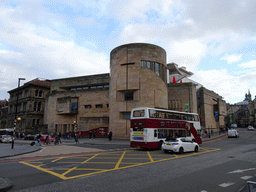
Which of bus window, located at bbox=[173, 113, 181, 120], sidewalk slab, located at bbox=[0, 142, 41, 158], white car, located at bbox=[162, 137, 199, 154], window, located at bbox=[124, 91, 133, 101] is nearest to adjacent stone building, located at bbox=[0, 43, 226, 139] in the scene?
window, located at bbox=[124, 91, 133, 101]

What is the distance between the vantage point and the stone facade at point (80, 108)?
42000 millimetres

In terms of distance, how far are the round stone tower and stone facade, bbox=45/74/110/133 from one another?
7.91m

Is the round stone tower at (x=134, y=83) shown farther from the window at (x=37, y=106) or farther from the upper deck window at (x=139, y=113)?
the window at (x=37, y=106)

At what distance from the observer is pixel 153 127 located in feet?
60.8

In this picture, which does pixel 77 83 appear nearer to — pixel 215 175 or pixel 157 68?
pixel 157 68

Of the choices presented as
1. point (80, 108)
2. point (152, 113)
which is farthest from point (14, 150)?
point (80, 108)

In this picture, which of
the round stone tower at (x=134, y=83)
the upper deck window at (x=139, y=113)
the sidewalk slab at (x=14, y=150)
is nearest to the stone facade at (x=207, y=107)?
the round stone tower at (x=134, y=83)

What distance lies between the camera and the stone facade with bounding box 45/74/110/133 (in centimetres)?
4200

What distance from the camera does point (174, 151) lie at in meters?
15.6

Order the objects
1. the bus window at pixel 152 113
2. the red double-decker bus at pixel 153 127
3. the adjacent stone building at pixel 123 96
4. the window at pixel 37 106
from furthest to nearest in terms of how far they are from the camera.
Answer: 1. the window at pixel 37 106
2. the adjacent stone building at pixel 123 96
3. the bus window at pixel 152 113
4. the red double-decker bus at pixel 153 127

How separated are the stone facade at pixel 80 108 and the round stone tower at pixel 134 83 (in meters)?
7.91

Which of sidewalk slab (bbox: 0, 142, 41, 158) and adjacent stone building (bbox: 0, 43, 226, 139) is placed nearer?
sidewalk slab (bbox: 0, 142, 41, 158)

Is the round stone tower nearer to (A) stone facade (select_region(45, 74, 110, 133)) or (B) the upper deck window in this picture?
(A) stone facade (select_region(45, 74, 110, 133))

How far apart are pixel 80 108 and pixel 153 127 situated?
2945cm
